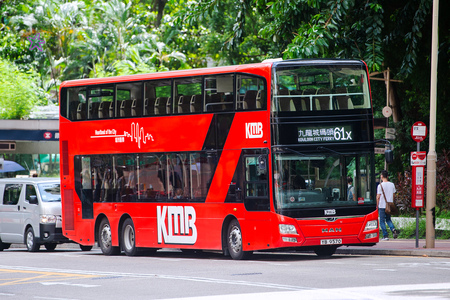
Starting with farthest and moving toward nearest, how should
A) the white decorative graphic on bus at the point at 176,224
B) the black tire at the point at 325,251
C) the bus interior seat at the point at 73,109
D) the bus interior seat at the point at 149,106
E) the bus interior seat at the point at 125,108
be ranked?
the bus interior seat at the point at 73,109 < the bus interior seat at the point at 125,108 < the bus interior seat at the point at 149,106 < the white decorative graphic on bus at the point at 176,224 < the black tire at the point at 325,251

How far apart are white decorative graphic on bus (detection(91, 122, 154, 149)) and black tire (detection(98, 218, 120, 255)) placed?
2.26 meters

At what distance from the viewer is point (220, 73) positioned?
61.0 ft

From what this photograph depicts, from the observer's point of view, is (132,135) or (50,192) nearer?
(132,135)

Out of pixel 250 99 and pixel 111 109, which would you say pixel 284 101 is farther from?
pixel 111 109

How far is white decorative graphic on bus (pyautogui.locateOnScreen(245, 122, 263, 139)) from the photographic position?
694 inches

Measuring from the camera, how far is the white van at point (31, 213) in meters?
23.7

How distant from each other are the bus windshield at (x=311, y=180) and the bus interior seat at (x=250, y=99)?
125 centimetres

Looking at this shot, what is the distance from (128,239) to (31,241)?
3918 millimetres

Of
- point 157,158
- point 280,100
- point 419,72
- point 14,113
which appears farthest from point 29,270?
point 14,113

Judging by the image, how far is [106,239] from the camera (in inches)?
873

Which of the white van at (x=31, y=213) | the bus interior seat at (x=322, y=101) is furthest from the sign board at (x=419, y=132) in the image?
the white van at (x=31, y=213)

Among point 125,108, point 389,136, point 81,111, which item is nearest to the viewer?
point 125,108

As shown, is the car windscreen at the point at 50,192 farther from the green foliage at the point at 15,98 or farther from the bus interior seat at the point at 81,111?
the green foliage at the point at 15,98

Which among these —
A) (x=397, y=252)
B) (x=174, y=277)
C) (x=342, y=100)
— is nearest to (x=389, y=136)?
(x=397, y=252)
